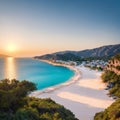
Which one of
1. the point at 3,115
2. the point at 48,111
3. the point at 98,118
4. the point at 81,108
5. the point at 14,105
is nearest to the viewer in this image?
the point at 3,115

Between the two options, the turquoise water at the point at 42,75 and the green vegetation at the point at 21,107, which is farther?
the turquoise water at the point at 42,75

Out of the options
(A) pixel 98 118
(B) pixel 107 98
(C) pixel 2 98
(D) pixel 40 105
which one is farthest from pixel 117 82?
(C) pixel 2 98

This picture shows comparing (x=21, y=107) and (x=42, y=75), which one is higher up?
(x=21, y=107)

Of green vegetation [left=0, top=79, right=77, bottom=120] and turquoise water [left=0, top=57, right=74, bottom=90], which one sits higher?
green vegetation [left=0, top=79, right=77, bottom=120]

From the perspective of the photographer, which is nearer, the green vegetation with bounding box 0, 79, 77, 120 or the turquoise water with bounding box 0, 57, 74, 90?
the green vegetation with bounding box 0, 79, 77, 120

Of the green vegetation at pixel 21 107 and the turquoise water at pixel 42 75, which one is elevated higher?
the green vegetation at pixel 21 107

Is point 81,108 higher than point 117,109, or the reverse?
point 117,109

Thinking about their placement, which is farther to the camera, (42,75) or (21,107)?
(42,75)

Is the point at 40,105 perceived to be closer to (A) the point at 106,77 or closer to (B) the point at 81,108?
(B) the point at 81,108
